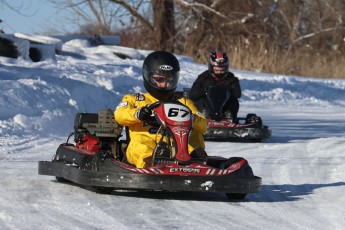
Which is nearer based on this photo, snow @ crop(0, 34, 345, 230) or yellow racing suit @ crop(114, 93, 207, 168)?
snow @ crop(0, 34, 345, 230)

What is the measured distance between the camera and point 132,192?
7992 mm

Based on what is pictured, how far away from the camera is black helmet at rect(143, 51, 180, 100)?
333 inches

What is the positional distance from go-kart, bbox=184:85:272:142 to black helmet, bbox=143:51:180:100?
5.04 metres

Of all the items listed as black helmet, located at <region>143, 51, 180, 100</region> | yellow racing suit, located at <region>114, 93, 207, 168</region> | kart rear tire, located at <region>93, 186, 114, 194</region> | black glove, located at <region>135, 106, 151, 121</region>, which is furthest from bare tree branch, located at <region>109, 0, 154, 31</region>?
kart rear tire, located at <region>93, 186, 114, 194</region>

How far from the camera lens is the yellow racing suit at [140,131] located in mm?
7977

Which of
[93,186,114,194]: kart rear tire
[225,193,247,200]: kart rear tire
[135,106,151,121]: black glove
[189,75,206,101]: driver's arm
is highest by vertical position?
[135,106,151,121]: black glove

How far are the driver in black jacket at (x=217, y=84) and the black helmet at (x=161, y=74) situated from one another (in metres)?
5.55

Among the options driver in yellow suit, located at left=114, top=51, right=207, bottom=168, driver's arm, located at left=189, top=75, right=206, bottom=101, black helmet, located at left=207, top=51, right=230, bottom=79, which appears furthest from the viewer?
black helmet, located at left=207, top=51, right=230, bottom=79

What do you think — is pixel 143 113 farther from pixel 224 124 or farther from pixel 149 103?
pixel 224 124

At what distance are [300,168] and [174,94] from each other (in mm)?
2437

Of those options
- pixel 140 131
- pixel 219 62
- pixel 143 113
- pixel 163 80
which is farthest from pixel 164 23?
pixel 143 113

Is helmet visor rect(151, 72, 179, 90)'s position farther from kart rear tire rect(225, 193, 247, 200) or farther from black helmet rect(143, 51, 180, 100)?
kart rear tire rect(225, 193, 247, 200)

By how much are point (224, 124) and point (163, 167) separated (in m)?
6.18

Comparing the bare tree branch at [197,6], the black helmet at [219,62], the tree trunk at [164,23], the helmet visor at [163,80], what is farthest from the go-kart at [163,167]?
the tree trunk at [164,23]
